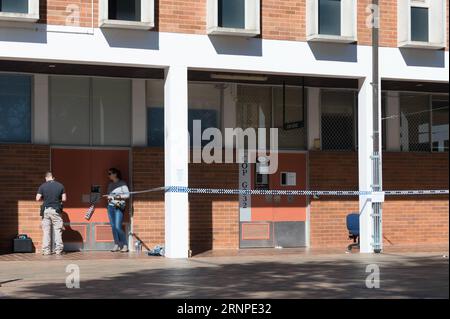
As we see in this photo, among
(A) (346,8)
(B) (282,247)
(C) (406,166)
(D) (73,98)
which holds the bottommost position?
(B) (282,247)

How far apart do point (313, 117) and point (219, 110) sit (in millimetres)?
2497

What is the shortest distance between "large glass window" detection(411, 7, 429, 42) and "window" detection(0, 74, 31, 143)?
8.89 metres

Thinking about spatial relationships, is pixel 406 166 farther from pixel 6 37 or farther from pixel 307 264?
pixel 6 37

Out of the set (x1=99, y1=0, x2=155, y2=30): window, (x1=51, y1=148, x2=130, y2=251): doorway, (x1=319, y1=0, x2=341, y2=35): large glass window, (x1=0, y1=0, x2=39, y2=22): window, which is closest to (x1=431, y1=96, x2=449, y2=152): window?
(x1=319, y1=0, x2=341, y2=35): large glass window

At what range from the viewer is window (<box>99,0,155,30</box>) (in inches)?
666

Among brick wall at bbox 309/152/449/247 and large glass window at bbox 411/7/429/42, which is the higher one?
large glass window at bbox 411/7/429/42

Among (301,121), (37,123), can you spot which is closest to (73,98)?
(37,123)

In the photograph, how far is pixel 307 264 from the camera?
16.2 m

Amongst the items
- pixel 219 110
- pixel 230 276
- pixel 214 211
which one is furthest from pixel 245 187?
pixel 230 276

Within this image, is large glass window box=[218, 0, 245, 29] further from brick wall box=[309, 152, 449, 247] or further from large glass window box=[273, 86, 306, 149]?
brick wall box=[309, 152, 449, 247]

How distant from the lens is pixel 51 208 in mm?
18344

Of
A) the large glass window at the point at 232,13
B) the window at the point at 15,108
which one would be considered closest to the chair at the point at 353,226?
the large glass window at the point at 232,13

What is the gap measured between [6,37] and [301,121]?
24.9ft

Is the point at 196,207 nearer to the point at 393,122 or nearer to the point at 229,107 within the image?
the point at 229,107
